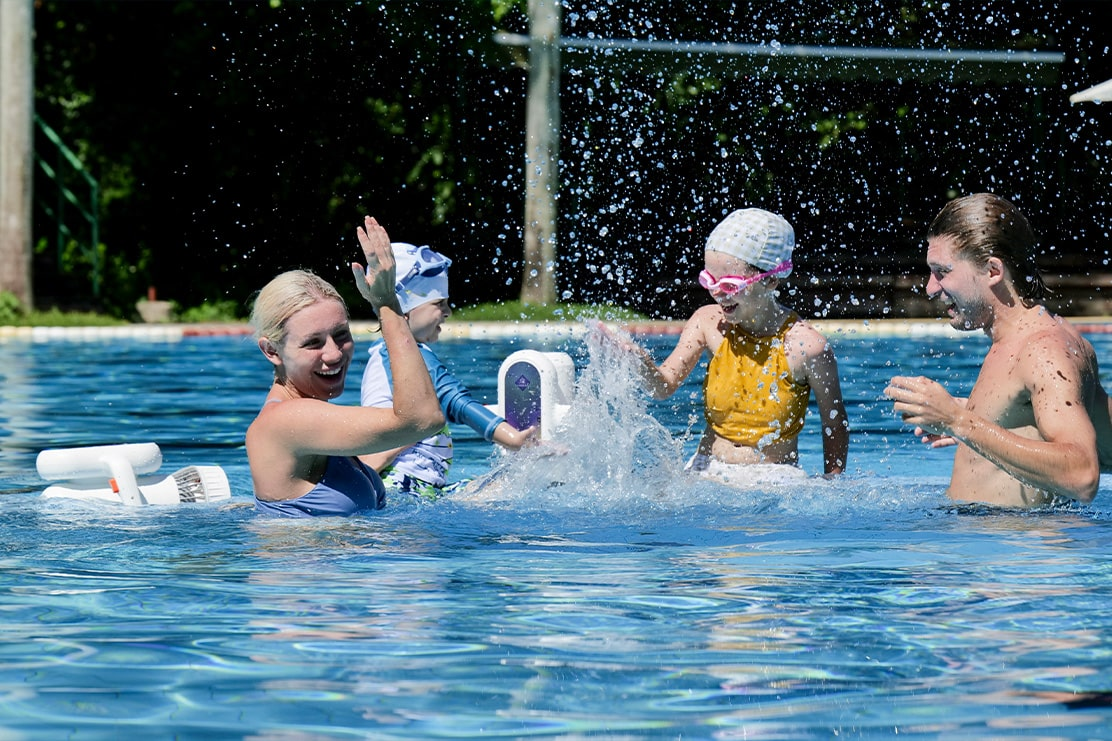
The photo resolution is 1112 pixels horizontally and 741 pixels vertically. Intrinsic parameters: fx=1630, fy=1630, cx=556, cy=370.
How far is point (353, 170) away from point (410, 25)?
2.00 meters

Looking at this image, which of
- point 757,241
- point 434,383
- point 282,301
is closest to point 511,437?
point 434,383

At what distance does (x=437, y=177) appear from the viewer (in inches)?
825

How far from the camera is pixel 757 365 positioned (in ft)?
19.5

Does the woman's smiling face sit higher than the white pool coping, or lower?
higher

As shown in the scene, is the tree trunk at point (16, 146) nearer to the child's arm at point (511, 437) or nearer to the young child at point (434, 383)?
the young child at point (434, 383)

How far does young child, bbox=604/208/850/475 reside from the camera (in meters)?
5.81

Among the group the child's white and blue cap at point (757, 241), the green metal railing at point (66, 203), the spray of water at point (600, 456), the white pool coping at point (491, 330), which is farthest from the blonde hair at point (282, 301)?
the green metal railing at point (66, 203)

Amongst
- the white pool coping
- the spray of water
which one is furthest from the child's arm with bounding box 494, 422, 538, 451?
the white pool coping

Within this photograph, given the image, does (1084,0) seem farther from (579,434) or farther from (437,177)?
(579,434)

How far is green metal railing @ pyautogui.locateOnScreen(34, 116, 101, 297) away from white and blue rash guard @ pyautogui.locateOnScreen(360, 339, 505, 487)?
1453 cm

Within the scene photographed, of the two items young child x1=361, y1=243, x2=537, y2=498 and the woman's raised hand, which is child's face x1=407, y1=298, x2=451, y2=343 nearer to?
young child x1=361, y1=243, x2=537, y2=498

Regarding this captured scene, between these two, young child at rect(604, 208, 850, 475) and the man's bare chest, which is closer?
the man's bare chest

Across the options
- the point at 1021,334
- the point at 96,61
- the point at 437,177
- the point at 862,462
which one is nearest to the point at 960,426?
the point at 1021,334

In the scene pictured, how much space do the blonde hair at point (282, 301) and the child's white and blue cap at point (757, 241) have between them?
171 cm
